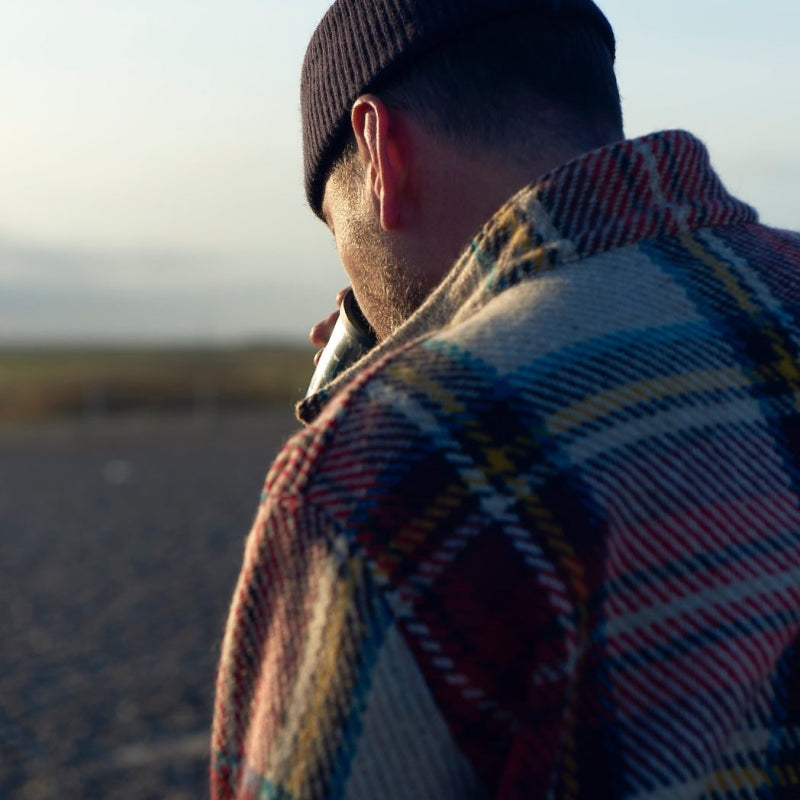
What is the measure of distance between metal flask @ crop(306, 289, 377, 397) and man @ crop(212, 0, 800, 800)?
1007 mm

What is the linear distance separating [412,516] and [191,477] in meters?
16.8

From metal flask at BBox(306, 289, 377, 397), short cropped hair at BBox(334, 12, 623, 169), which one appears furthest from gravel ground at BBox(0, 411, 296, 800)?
short cropped hair at BBox(334, 12, 623, 169)

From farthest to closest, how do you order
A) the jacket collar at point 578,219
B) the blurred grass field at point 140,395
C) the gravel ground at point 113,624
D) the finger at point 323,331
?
the blurred grass field at point 140,395
the gravel ground at point 113,624
the finger at point 323,331
the jacket collar at point 578,219

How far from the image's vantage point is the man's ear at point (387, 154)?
176cm

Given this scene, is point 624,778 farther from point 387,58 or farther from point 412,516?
point 387,58

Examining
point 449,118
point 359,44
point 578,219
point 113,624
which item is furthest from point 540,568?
point 113,624

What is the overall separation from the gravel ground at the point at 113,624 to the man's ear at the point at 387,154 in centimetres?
73

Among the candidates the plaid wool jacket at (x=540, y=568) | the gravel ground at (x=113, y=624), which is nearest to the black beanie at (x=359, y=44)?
the plaid wool jacket at (x=540, y=568)

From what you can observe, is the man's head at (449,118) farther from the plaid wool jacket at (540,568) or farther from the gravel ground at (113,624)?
the gravel ground at (113,624)

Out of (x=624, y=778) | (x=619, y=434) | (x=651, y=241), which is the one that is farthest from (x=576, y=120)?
(x=624, y=778)

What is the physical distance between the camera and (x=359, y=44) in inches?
78.0

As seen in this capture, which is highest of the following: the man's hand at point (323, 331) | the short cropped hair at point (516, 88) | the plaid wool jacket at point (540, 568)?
the short cropped hair at point (516, 88)

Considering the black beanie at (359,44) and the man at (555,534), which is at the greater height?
the black beanie at (359,44)

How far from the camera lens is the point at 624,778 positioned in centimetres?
122
